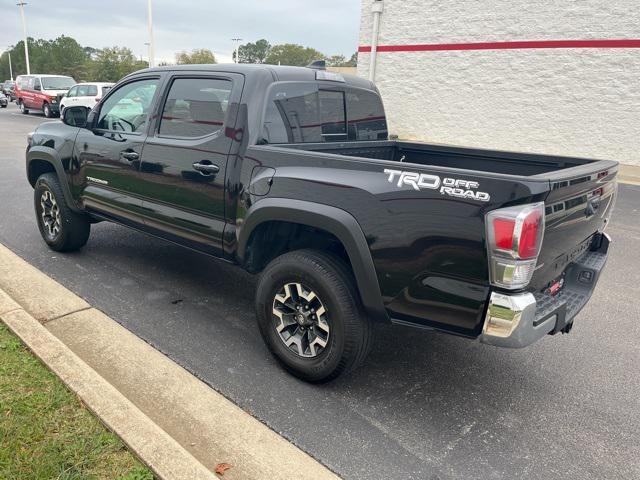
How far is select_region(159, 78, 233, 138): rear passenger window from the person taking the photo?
3555 mm

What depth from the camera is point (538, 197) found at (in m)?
2.24

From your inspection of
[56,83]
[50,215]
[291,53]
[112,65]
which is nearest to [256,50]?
[291,53]

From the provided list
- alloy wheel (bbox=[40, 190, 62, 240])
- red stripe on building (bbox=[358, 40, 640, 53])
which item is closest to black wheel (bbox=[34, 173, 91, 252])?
alloy wheel (bbox=[40, 190, 62, 240])

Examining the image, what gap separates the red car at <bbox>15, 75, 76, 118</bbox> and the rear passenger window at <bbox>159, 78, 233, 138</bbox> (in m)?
23.3

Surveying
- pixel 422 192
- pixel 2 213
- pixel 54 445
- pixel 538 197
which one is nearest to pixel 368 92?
pixel 422 192

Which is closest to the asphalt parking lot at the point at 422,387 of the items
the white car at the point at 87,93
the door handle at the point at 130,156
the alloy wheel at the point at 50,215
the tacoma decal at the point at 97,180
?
the alloy wheel at the point at 50,215

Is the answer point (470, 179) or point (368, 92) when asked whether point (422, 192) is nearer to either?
point (470, 179)

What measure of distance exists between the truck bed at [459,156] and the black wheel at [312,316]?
3.09ft

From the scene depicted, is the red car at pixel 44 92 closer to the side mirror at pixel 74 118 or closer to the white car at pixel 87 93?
the white car at pixel 87 93

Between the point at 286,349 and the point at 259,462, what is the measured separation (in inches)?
33.7

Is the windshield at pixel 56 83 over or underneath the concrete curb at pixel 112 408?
over

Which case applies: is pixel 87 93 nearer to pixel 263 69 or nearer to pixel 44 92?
pixel 44 92

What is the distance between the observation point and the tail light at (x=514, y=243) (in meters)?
2.20

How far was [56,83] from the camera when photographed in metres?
25.0
